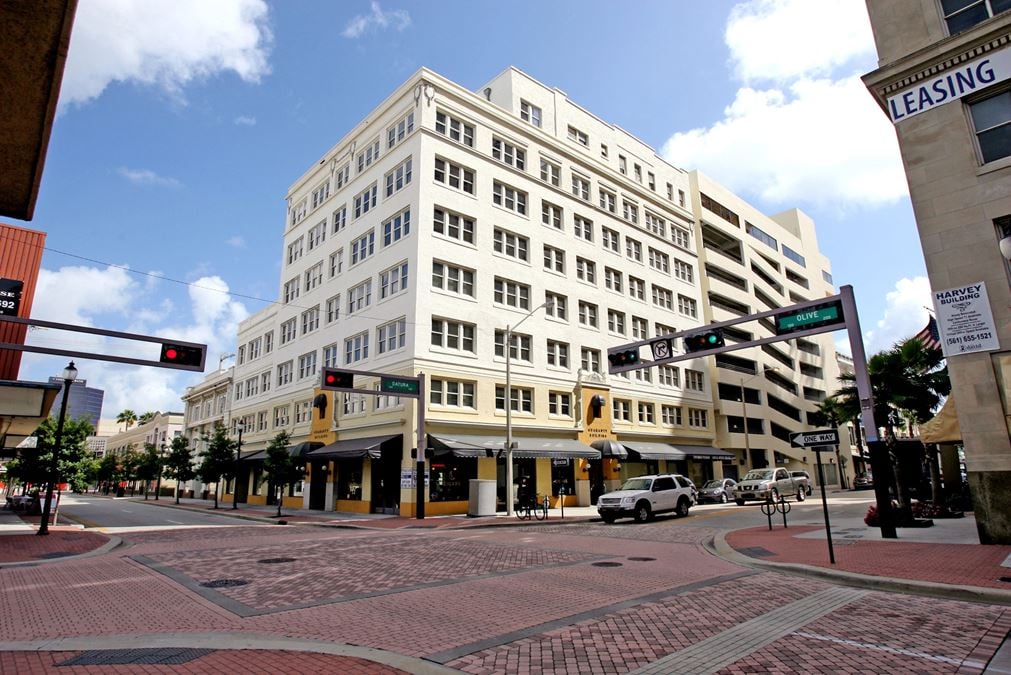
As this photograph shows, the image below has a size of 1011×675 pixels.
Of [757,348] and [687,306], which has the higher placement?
[687,306]

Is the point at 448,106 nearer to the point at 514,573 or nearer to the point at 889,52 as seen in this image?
the point at 889,52

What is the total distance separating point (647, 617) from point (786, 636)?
5.53 ft

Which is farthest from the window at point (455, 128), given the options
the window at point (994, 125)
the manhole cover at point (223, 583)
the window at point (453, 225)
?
the manhole cover at point (223, 583)

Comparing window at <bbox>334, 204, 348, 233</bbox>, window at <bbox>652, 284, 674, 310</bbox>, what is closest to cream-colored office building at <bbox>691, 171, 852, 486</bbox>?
window at <bbox>652, 284, 674, 310</bbox>

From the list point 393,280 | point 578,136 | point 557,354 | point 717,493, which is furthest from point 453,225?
point 717,493

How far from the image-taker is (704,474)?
47406 mm

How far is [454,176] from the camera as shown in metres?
34.4

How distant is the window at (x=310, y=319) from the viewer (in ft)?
134

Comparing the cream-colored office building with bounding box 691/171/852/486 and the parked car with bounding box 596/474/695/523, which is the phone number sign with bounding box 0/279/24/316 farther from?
the cream-colored office building with bounding box 691/171/852/486

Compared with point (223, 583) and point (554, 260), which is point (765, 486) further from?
point (223, 583)

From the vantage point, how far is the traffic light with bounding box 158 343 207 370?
17.2 metres

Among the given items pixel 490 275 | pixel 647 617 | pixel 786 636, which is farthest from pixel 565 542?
pixel 490 275

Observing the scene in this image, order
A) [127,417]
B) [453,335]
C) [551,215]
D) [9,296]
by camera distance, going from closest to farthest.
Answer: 1. [9,296]
2. [453,335]
3. [551,215]
4. [127,417]

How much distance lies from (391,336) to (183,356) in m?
14.9
